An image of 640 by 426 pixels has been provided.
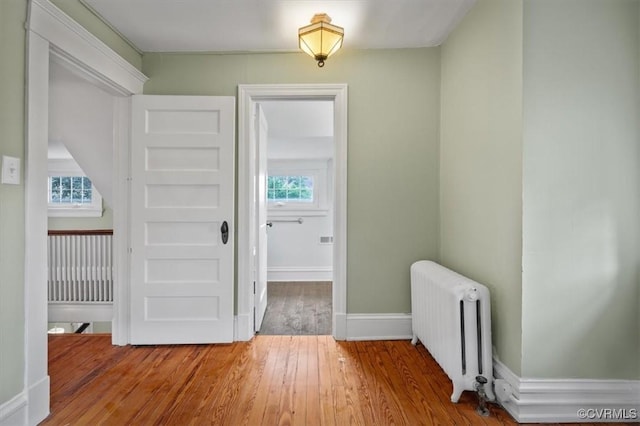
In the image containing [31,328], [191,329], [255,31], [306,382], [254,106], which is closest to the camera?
[31,328]

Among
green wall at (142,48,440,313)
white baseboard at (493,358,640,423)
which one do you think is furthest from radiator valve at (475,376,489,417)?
green wall at (142,48,440,313)

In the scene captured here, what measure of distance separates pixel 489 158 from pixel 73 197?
21.0 feet

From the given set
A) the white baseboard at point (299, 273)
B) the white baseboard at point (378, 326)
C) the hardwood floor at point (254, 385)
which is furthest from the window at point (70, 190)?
the white baseboard at point (378, 326)

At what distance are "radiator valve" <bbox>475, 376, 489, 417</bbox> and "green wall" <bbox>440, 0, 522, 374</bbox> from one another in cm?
17

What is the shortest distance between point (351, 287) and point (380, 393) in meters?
0.87

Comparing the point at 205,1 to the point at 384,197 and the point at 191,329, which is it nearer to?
the point at 384,197

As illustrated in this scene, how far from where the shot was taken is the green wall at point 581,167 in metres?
1.62

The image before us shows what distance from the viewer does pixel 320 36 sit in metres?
2.07

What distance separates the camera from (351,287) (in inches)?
104

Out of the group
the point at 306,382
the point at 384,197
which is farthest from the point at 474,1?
the point at 306,382

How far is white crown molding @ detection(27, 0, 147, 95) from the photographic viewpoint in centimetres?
165

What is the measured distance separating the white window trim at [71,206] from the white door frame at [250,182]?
14.0ft

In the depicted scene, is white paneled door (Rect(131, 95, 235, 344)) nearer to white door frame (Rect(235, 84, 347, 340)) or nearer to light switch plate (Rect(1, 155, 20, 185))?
white door frame (Rect(235, 84, 347, 340))

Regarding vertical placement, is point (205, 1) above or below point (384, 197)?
above
